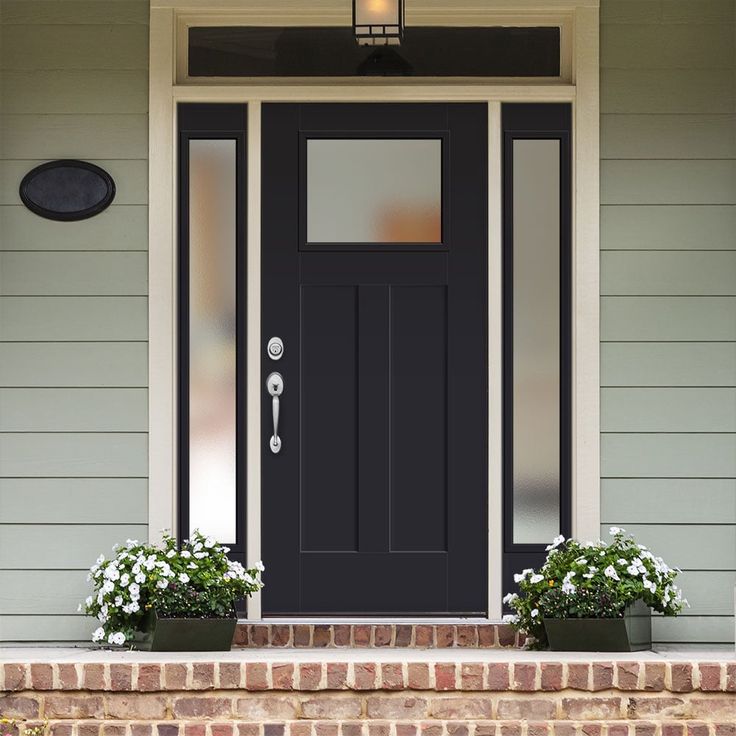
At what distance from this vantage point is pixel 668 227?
4934 mm

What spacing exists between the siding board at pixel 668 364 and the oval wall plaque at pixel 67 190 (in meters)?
1.91

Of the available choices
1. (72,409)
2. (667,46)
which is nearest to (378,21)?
(667,46)

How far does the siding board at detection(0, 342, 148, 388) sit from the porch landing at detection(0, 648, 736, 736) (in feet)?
3.91

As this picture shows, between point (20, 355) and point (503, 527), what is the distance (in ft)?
6.13

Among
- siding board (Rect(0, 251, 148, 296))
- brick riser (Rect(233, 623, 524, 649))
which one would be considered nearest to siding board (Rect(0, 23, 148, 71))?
siding board (Rect(0, 251, 148, 296))

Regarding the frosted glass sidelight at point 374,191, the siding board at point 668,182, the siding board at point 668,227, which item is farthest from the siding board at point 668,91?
the frosted glass sidelight at point 374,191

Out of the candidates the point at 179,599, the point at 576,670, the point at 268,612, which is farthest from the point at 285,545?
the point at 576,670

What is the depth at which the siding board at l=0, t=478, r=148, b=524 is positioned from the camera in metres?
4.88

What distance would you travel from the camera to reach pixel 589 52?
16.2ft

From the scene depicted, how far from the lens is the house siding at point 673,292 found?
488 cm

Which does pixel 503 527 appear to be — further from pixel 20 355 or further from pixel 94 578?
pixel 20 355

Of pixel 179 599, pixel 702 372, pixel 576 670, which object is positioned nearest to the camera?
pixel 576 670

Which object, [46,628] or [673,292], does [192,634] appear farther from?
[673,292]

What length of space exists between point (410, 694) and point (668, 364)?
1.62 meters
